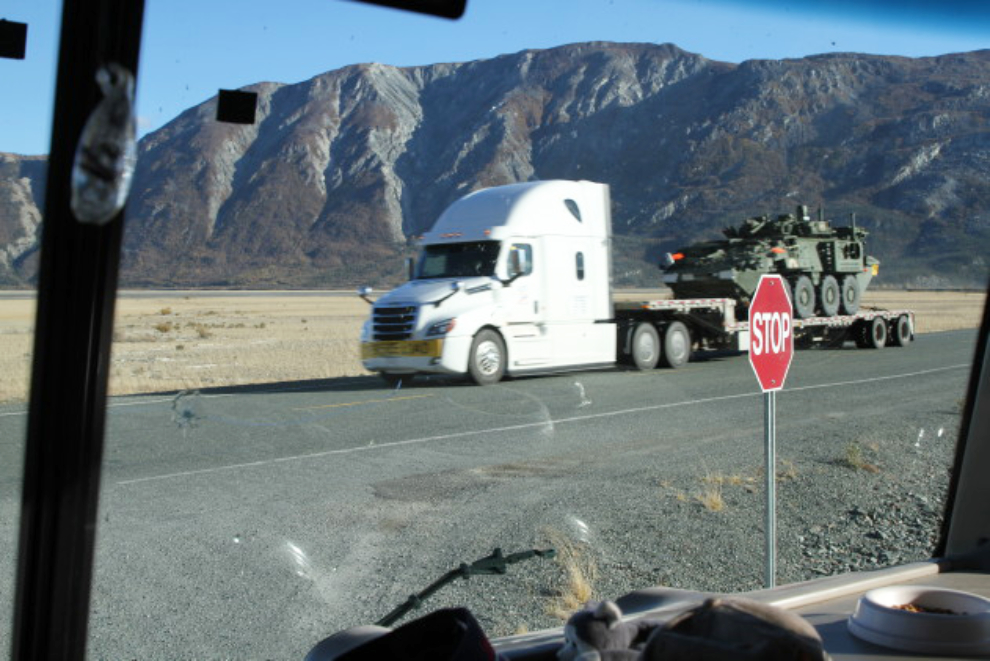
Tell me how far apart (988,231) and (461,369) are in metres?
6.47

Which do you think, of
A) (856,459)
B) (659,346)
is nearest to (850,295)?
(856,459)

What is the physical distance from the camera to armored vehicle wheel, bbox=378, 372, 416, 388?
976 centimetres

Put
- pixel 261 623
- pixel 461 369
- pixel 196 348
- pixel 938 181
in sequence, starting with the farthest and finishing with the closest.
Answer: pixel 461 369 < pixel 196 348 < pixel 938 181 < pixel 261 623

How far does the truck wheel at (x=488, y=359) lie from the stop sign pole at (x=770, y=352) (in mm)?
5001

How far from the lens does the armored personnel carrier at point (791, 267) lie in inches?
253

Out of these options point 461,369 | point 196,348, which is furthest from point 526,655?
point 461,369

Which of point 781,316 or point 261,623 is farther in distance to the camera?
point 781,316

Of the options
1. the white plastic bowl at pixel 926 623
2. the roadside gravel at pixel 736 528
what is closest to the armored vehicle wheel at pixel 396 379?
the roadside gravel at pixel 736 528

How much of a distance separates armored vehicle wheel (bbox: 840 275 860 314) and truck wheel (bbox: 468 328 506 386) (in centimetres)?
328

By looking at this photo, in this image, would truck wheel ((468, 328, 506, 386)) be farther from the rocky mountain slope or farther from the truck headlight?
the rocky mountain slope

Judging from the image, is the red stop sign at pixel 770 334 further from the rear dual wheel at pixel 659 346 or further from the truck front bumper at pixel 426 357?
the rear dual wheel at pixel 659 346

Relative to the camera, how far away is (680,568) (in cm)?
405

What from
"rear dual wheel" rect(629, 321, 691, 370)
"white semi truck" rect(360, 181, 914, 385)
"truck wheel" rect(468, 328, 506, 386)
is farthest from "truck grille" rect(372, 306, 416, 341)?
"rear dual wheel" rect(629, 321, 691, 370)

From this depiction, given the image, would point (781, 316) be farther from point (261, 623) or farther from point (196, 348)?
point (196, 348)
